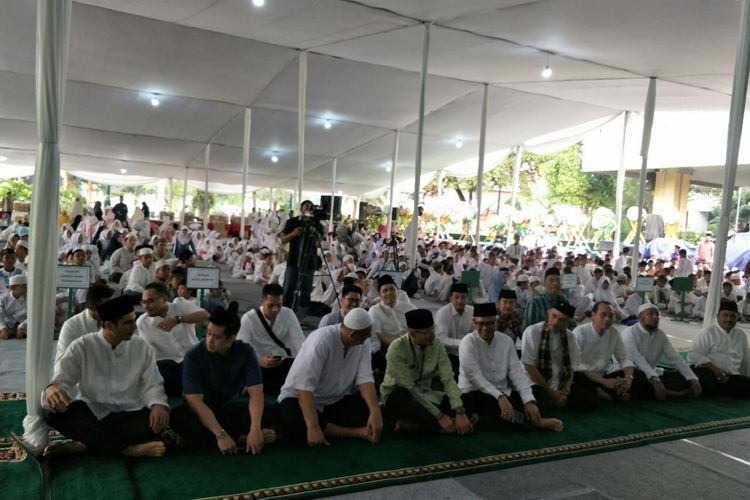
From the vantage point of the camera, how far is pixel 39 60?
10.1ft

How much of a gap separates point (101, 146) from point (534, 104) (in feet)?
45.5

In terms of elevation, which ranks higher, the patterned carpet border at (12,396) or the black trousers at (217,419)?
the black trousers at (217,419)

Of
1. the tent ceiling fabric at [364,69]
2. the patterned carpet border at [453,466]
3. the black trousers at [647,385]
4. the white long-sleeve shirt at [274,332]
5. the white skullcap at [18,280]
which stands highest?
the tent ceiling fabric at [364,69]

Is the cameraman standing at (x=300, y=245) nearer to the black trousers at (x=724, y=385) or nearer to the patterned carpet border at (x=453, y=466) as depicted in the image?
the patterned carpet border at (x=453, y=466)

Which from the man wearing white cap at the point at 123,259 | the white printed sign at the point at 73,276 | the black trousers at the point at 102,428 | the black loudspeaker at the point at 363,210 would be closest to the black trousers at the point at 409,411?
the black trousers at the point at 102,428

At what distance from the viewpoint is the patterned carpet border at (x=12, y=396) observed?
3973 millimetres

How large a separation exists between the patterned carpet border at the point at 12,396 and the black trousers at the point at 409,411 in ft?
7.61

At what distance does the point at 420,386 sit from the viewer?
3.99 meters

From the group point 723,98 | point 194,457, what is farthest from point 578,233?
point 194,457

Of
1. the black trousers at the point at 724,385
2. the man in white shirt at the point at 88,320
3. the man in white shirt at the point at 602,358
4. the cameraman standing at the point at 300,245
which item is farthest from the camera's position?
the cameraman standing at the point at 300,245

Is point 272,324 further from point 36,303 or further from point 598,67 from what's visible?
point 598,67

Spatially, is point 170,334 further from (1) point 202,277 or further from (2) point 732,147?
(2) point 732,147

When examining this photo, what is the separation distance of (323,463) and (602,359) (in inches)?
105

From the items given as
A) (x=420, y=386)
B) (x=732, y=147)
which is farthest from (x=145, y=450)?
(x=732, y=147)
